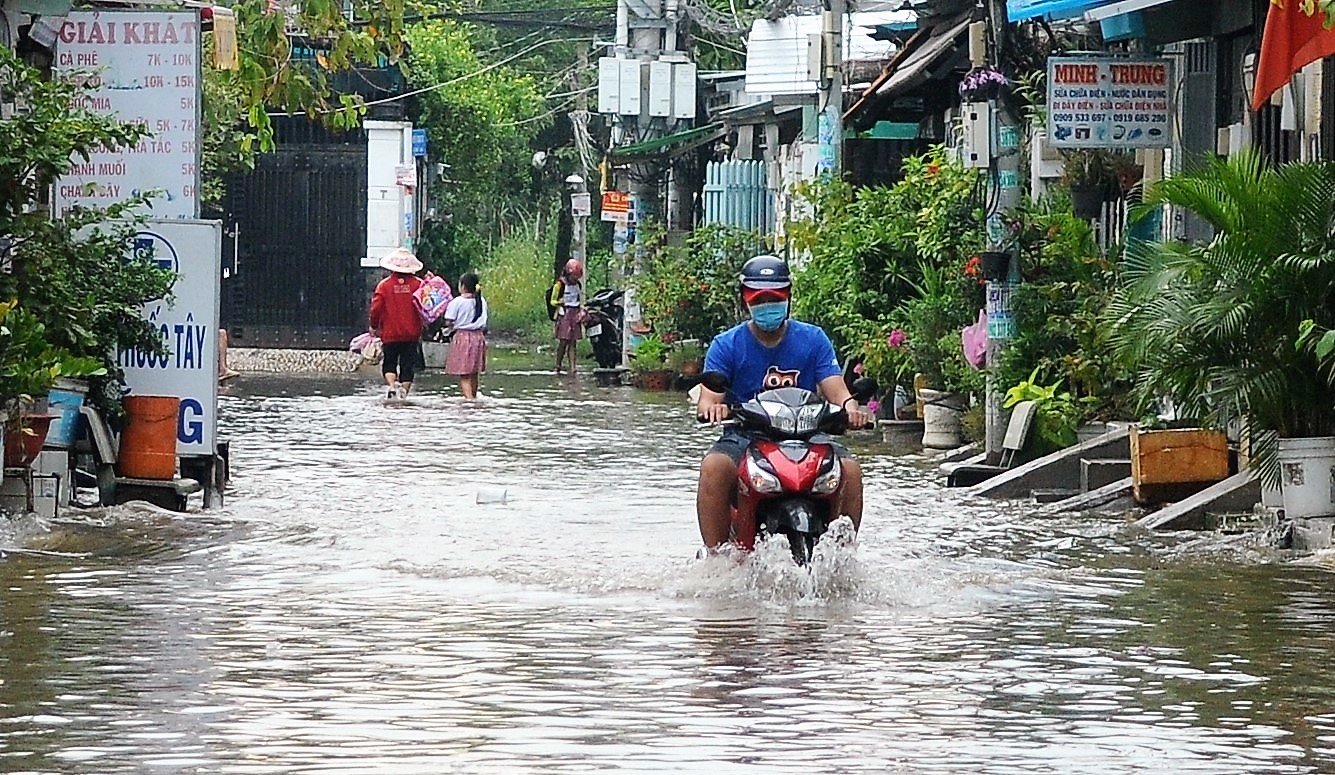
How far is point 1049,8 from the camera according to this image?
17.0m

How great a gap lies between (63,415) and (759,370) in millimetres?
4835

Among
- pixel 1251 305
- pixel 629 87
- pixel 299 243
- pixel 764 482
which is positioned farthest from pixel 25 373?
pixel 299 243

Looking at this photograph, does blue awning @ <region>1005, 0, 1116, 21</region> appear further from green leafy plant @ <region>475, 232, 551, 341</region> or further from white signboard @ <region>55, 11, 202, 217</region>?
green leafy plant @ <region>475, 232, 551, 341</region>

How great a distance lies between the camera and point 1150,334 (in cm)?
1340

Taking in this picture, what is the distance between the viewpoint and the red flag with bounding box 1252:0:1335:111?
1299 cm

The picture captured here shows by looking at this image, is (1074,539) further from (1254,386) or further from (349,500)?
(349,500)

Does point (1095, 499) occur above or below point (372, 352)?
below

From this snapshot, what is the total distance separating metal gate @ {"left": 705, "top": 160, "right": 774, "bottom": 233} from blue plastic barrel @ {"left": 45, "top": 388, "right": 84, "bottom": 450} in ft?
75.7

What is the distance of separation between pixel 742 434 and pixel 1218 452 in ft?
16.7

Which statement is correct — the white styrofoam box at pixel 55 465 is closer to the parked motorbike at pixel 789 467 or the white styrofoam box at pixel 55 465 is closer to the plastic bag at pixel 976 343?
the parked motorbike at pixel 789 467

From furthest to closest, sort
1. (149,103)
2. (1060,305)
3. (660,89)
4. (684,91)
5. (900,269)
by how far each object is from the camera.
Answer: (684,91), (660,89), (900,269), (1060,305), (149,103)

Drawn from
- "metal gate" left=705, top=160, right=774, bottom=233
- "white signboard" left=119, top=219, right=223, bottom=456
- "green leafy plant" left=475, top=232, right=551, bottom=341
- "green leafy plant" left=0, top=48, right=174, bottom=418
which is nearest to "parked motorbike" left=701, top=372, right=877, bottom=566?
"green leafy plant" left=0, top=48, right=174, bottom=418

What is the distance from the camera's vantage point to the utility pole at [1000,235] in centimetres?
1852

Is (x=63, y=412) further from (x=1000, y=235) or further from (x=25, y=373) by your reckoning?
(x=1000, y=235)
